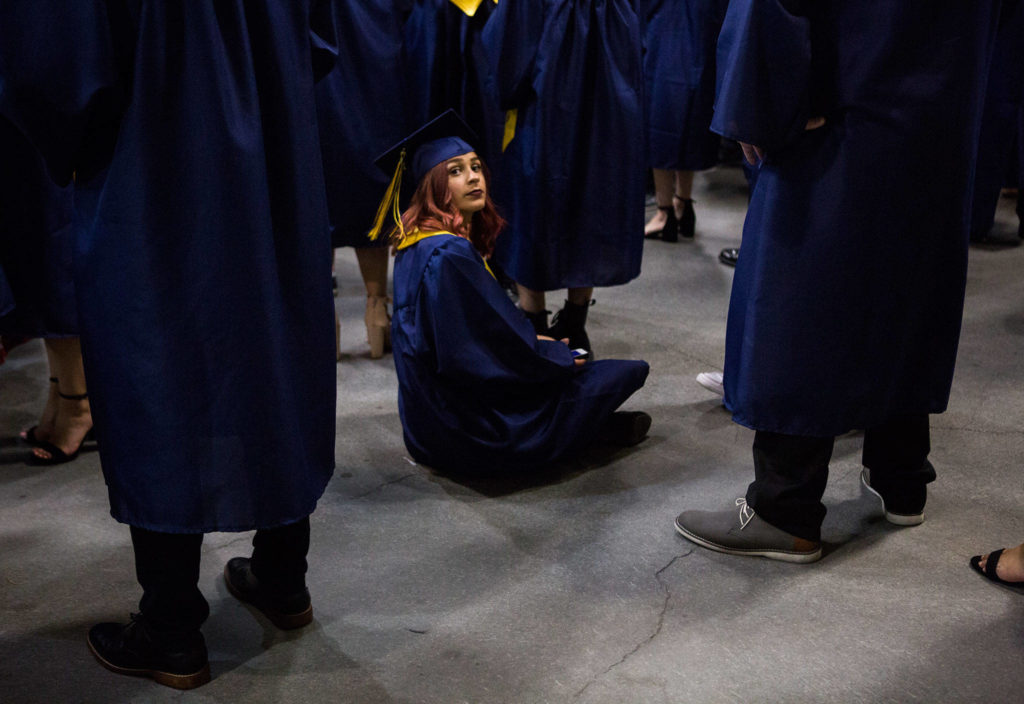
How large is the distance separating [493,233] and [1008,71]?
340 cm

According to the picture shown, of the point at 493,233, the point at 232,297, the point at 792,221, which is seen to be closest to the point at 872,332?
the point at 792,221

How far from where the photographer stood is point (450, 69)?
3.61m

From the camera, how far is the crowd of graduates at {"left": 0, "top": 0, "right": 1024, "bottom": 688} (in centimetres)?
167

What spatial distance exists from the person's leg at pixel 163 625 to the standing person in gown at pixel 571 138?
187 cm

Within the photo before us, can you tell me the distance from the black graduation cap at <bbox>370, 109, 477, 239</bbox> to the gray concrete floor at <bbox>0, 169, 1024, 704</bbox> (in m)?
0.76

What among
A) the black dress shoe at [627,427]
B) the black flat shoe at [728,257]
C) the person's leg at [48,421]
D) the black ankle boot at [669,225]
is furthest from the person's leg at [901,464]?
the black ankle boot at [669,225]

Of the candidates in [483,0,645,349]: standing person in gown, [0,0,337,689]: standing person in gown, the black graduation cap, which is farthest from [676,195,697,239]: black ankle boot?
[0,0,337,689]: standing person in gown

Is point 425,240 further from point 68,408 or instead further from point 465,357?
point 68,408

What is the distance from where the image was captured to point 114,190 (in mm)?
1640

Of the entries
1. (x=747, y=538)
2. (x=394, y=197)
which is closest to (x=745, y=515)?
(x=747, y=538)

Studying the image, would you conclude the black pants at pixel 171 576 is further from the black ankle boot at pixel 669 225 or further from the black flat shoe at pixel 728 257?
the black ankle boot at pixel 669 225

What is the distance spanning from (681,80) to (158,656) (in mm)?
3919

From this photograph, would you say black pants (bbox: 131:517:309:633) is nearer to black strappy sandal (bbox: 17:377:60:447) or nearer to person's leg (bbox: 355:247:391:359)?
black strappy sandal (bbox: 17:377:60:447)

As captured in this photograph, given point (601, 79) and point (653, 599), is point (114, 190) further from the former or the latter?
point (601, 79)
